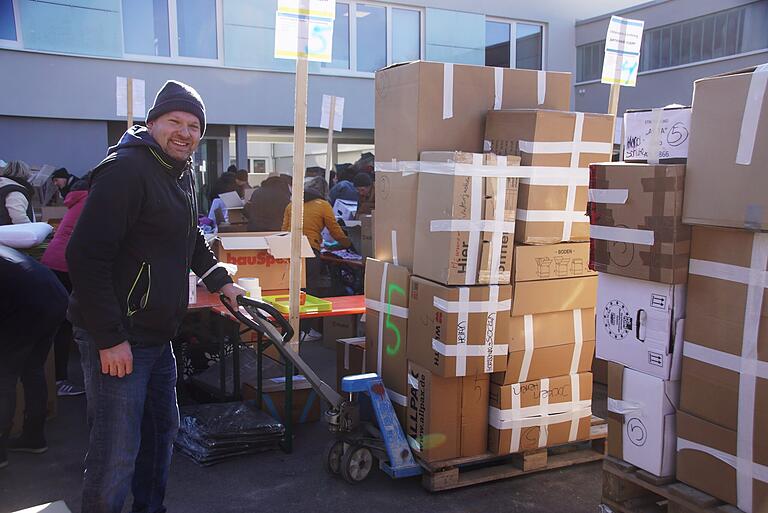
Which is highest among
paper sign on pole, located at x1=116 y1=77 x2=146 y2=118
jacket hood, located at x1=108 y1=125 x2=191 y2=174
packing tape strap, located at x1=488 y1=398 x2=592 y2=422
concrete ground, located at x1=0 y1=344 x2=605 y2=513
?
paper sign on pole, located at x1=116 y1=77 x2=146 y2=118

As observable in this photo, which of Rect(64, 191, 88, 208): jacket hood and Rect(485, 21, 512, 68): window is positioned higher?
Rect(485, 21, 512, 68): window

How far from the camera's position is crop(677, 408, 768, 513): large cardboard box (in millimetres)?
2016

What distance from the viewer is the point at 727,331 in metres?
2.11

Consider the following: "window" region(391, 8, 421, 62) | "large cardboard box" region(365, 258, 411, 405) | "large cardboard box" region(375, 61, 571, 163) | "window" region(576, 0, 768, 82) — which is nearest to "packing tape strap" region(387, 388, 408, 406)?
"large cardboard box" region(365, 258, 411, 405)

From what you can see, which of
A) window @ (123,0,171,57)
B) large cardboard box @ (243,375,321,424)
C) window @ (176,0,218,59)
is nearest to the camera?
large cardboard box @ (243,375,321,424)

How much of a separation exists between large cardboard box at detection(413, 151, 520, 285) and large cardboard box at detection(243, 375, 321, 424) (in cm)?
141

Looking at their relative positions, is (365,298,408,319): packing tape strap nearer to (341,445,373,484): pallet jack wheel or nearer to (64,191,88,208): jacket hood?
(341,445,373,484): pallet jack wheel

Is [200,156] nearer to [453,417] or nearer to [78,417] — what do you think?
[78,417]

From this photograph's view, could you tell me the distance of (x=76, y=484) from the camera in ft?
10.6

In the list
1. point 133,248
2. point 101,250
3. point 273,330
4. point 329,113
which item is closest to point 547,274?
point 273,330

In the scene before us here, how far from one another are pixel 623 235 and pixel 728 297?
17.4 inches

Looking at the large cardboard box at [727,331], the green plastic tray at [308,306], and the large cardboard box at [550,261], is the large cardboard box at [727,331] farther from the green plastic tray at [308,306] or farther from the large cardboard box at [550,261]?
the green plastic tray at [308,306]

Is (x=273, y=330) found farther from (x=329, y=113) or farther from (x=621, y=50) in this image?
(x=329, y=113)

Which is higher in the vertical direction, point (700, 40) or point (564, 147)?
point (700, 40)
